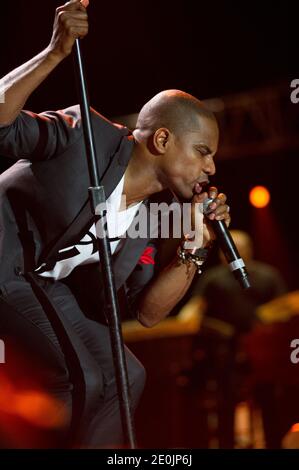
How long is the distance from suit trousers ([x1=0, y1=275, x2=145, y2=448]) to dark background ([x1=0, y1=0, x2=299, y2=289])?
3.25 m

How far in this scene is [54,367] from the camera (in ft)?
8.14

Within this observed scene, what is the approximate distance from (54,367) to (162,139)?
988 millimetres

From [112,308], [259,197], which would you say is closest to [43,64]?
[112,308]

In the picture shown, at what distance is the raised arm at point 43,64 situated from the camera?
75.5 inches

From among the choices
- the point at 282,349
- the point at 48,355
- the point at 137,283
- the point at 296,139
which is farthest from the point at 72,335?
the point at 296,139

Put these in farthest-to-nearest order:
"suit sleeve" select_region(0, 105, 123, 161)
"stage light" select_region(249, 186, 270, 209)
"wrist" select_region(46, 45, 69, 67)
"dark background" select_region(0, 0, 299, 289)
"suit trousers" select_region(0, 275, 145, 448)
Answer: "stage light" select_region(249, 186, 270, 209), "dark background" select_region(0, 0, 299, 289), "suit trousers" select_region(0, 275, 145, 448), "suit sleeve" select_region(0, 105, 123, 161), "wrist" select_region(46, 45, 69, 67)

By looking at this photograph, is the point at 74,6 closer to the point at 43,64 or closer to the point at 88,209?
the point at 43,64

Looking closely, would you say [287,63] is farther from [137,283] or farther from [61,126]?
[61,126]

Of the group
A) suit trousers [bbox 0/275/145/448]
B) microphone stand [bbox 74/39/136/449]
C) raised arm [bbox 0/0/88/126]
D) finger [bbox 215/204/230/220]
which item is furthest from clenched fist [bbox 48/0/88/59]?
suit trousers [bbox 0/275/145/448]

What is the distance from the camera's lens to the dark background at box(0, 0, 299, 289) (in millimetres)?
5695

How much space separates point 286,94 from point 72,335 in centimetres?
596

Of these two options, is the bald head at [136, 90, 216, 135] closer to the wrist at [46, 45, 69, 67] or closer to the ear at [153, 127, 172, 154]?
the ear at [153, 127, 172, 154]

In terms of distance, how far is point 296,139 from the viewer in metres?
8.32

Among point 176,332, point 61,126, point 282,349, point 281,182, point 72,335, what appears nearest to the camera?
point 61,126
